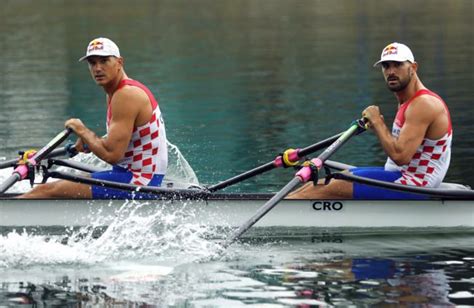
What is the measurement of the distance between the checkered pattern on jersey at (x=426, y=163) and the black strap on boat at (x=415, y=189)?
0.66 feet

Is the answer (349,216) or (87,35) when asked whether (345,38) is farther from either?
(349,216)

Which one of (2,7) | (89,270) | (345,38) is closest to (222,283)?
(89,270)

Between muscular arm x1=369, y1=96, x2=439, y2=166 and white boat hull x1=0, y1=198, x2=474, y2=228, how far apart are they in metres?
1.01

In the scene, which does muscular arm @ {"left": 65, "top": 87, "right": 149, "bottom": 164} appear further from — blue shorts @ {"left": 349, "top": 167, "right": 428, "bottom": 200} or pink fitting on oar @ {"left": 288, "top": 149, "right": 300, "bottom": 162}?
blue shorts @ {"left": 349, "top": 167, "right": 428, "bottom": 200}

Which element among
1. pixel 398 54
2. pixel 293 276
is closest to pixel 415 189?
pixel 398 54

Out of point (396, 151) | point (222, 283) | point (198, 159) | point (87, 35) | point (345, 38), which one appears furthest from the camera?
point (87, 35)

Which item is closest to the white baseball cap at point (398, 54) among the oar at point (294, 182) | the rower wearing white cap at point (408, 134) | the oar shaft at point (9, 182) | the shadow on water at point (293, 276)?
the rower wearing white cap at point (408, 134)

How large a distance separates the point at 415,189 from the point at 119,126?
12.1 ft

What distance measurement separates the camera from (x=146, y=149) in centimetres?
1655

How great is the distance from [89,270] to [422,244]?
4152 mm

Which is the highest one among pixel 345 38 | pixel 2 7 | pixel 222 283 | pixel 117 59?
pixel 2 7

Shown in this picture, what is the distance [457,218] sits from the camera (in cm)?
1659

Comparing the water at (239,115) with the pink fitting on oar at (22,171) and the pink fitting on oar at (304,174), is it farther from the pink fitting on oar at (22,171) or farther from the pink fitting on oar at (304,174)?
the pink fitting on oar at (304,174)

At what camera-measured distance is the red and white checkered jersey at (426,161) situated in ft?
53.1
